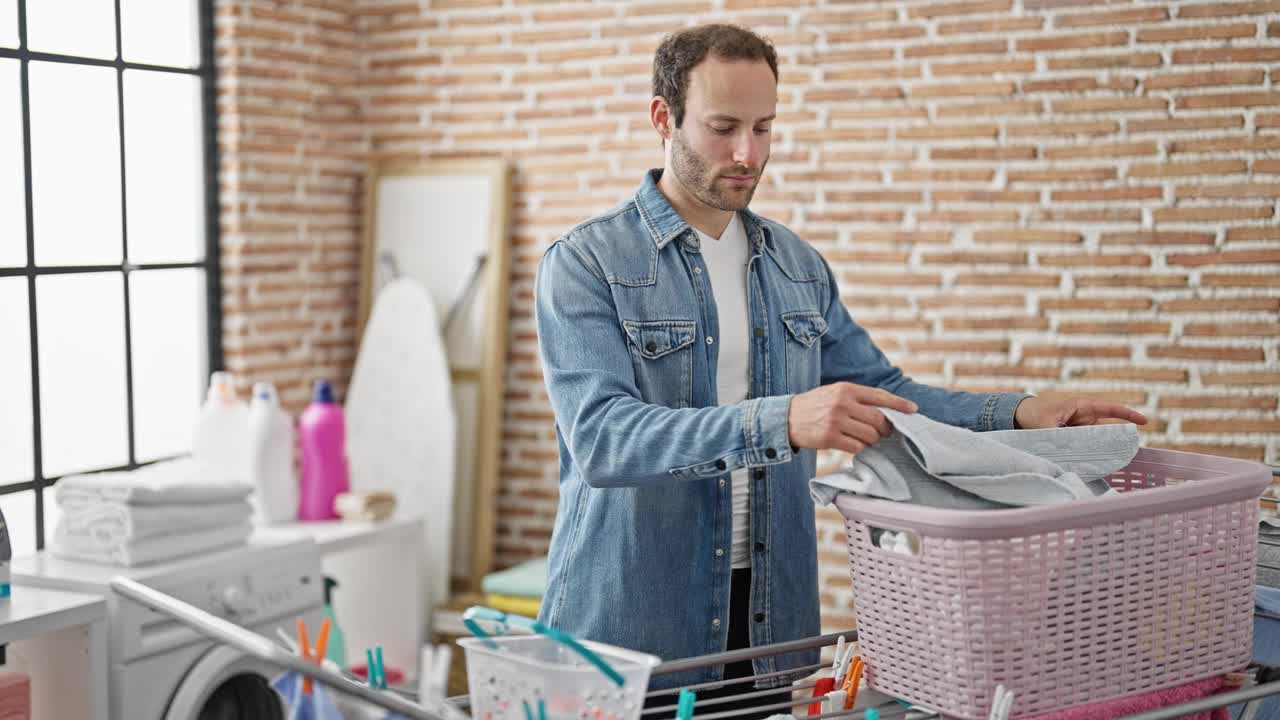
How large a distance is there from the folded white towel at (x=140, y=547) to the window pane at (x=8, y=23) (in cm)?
129

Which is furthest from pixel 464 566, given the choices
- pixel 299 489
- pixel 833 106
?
pixel 833 106

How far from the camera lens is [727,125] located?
201 centimetres

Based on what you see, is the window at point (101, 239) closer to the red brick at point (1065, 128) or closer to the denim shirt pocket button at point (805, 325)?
the denim shirt pocket button at point (805, 325)

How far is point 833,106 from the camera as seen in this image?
3855 millimetres

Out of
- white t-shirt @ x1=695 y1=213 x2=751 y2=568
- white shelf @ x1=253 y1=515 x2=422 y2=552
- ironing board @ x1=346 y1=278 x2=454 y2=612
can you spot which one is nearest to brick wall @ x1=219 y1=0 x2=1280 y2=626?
ironing board @ x1=346 y1=278 x2=454 y2=612

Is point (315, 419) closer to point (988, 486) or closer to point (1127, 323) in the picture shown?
point (1127, 323)

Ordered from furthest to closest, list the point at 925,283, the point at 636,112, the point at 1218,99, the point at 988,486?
the point at 636,112
the point at 925,283
the point at 1218,99
the point at 988,486

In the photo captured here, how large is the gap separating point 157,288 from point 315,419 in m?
0.62

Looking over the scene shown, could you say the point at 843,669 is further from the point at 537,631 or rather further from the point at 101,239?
the point at 101,239

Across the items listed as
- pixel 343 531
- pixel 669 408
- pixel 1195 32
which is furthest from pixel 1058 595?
pixel 343 531

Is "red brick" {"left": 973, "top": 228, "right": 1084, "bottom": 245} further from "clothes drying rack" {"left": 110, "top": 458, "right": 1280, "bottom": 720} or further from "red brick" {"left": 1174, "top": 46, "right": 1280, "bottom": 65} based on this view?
"clothes drying rack" {"left": 110, "top": 458, "right": 1280, "bottom": 720}

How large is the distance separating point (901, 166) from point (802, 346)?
176cm

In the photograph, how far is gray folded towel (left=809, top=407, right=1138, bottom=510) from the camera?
1644 millimetres

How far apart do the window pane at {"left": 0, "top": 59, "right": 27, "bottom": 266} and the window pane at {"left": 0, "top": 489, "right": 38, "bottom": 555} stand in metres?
0.62
